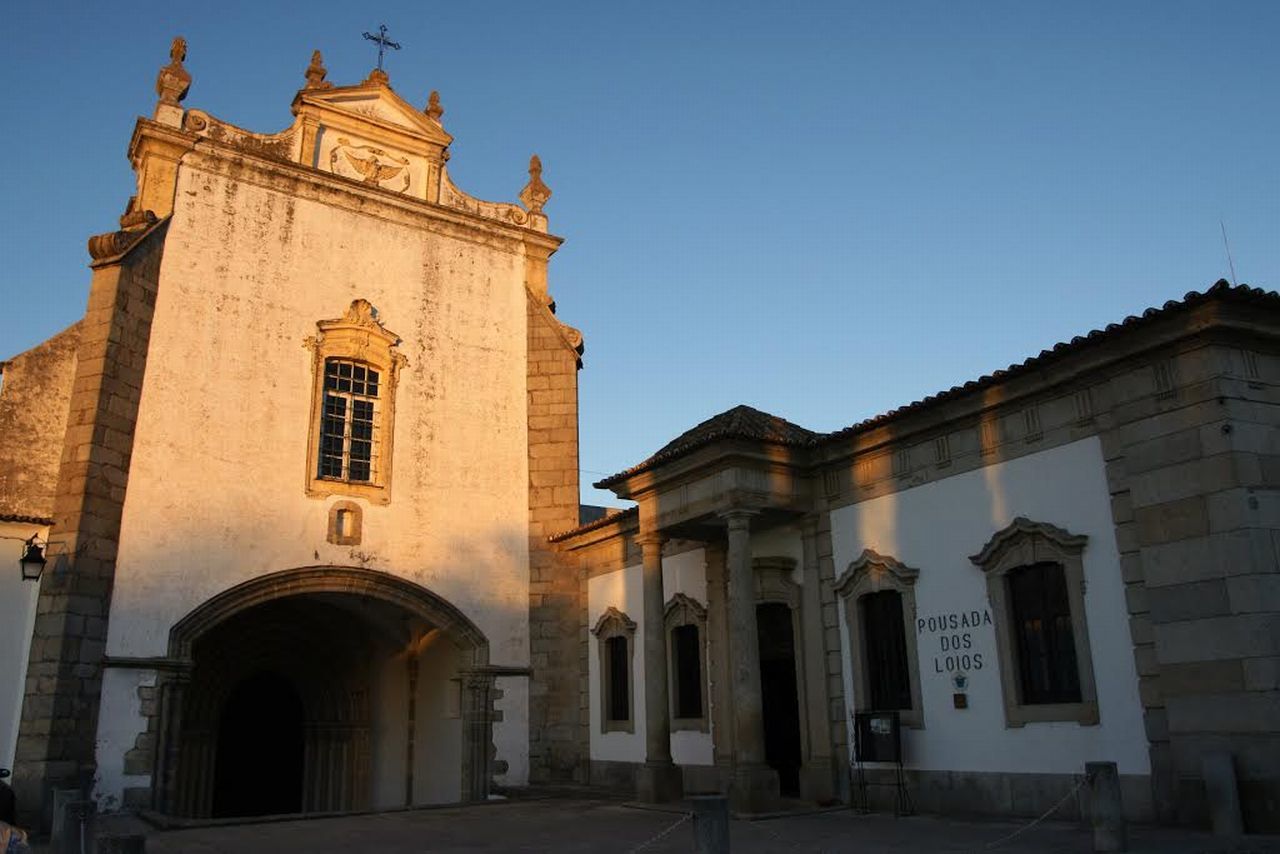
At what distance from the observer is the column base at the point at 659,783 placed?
1475 cm

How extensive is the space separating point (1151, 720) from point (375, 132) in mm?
17516

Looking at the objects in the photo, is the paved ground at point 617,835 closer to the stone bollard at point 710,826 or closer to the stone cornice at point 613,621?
the stone bollard at point 710,826

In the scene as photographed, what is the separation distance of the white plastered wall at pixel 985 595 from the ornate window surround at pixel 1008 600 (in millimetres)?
88

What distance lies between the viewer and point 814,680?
564 inches

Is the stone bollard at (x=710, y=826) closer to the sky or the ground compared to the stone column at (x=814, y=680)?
closer to the ground

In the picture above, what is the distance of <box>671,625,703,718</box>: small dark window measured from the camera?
1684 cm

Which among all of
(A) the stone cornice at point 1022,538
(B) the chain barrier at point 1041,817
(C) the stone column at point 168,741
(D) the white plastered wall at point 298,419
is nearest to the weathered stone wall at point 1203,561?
(A) the stone cornice at point 1022,538

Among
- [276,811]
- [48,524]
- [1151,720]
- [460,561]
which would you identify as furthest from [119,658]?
[1151,720]

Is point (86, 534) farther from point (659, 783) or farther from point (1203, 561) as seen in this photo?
point (1203, 561)

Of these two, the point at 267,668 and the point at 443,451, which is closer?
the point at 443,451

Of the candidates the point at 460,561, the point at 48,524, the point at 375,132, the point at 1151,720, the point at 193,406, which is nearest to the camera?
the point at 1151,720

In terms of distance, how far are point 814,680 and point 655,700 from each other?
251 cm

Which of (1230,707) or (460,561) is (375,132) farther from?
(1230,707)

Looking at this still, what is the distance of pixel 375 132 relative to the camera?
2102 cm
